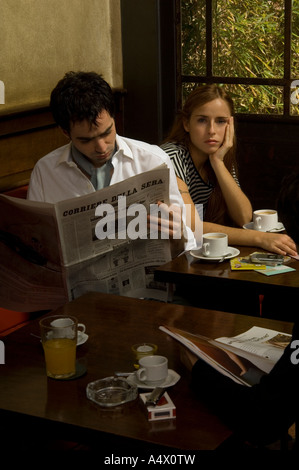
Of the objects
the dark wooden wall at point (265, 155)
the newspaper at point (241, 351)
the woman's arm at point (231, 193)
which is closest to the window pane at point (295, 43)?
the dark wooden wall at point (265, 155)

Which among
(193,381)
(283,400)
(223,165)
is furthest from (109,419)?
(223,165)

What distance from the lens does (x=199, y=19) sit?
3.92m

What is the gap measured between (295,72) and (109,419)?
2.73 meters

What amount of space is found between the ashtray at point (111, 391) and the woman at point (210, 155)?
57.6 inches

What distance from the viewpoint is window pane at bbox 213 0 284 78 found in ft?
12.2

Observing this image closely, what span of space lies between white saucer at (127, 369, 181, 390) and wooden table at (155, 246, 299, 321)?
0.69 meters

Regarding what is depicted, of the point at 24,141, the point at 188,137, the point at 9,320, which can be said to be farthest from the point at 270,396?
the point at 24,141

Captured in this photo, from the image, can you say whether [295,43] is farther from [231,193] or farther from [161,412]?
[161,412]

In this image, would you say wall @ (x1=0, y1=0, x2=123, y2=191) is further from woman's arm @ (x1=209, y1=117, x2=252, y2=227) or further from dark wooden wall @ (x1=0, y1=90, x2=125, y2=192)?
woman's arm @ (x1=209, y1=117, x2=252, y2=227)

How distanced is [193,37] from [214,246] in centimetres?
193

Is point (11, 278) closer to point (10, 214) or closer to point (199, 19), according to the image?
point (10, 214)

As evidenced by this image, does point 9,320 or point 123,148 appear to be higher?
point 123,148

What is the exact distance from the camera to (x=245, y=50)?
3846mm

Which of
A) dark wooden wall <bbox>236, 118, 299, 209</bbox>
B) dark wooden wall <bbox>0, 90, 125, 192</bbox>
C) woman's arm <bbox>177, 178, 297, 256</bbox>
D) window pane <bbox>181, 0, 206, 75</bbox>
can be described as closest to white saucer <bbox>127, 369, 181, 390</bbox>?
woman's arm <bbox>177, 178, 297, 256</bbox>
